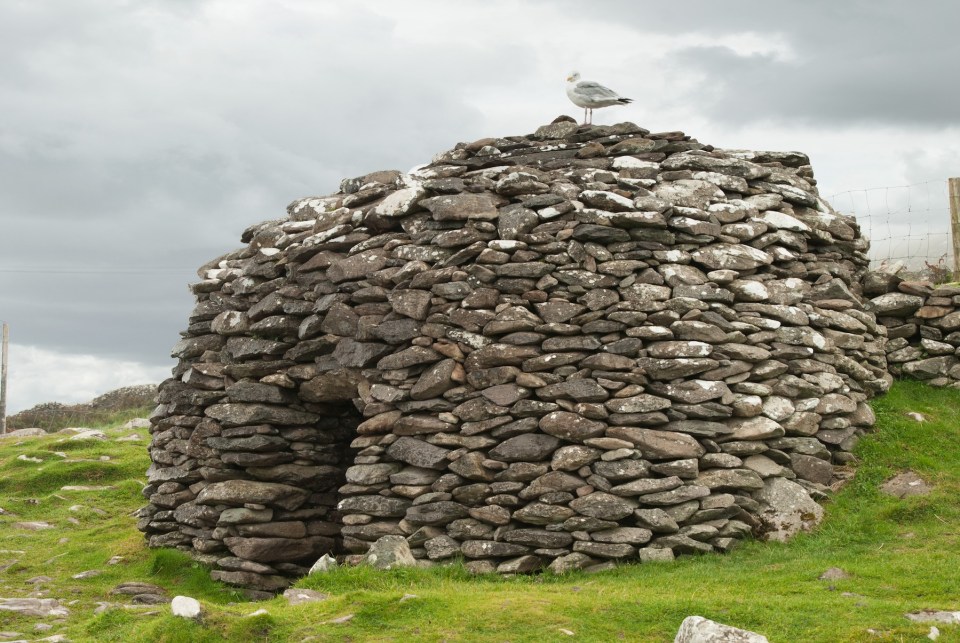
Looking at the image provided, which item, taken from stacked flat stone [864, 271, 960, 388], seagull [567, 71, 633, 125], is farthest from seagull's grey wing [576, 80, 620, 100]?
stacked flat stone [864, 271, 960, 388]

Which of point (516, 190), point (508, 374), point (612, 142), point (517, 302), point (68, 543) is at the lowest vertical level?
point (68, 543)

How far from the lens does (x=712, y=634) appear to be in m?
6.61

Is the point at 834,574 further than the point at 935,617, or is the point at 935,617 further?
the point at 834,574

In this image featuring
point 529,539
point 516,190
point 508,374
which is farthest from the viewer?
point 516,190

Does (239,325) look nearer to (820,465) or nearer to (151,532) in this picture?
(151,532)

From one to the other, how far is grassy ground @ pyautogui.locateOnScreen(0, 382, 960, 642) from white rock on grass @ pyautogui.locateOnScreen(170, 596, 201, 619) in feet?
0.27

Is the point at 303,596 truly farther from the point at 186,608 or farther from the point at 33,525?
the point at 33,525

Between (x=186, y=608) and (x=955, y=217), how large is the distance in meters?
13.7

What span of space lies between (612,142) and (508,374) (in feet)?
13.6

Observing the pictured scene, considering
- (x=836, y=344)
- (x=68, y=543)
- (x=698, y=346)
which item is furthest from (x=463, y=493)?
(x=68, y=543)

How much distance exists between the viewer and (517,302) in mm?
11016

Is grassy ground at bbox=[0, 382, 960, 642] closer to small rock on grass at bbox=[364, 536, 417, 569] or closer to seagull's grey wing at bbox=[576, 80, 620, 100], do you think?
small rock on grass at bbox=[364, 536, 417, 569]

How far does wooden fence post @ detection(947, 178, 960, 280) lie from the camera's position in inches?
621

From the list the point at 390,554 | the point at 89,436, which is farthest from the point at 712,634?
the point at 89,436
